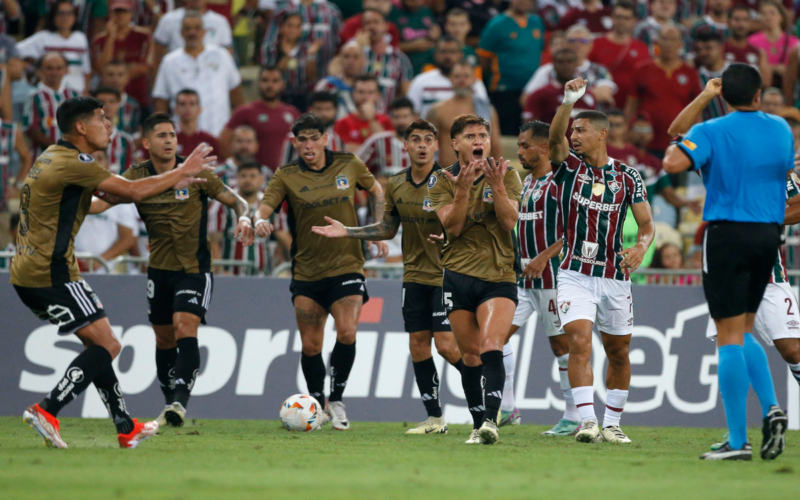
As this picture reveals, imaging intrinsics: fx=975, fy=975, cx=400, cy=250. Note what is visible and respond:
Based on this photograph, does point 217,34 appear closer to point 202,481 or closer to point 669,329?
point 669,329

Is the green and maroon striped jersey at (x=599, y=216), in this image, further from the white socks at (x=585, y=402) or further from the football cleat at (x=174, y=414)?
the football cleat at (x=174, y=414)

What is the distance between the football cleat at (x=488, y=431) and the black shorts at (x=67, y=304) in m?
3.14

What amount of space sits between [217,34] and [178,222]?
23.2 feet

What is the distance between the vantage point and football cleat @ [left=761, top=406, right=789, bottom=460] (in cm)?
682

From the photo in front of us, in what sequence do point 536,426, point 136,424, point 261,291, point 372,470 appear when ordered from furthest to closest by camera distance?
point 261,291 → point 536,426 → point 136,424 → point 372,470

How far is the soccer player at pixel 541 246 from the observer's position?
927 centimetres

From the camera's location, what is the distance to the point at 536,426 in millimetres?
11039

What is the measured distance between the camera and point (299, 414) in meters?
9.48

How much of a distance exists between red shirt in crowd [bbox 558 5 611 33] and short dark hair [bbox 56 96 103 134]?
468 inches

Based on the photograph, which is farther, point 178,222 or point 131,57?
point 131,57

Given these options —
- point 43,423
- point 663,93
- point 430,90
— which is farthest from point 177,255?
point 663,93

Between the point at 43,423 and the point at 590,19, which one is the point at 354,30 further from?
the point at 43,423

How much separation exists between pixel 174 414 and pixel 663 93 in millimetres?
10150

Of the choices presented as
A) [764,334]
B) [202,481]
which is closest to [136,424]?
[202,481]
